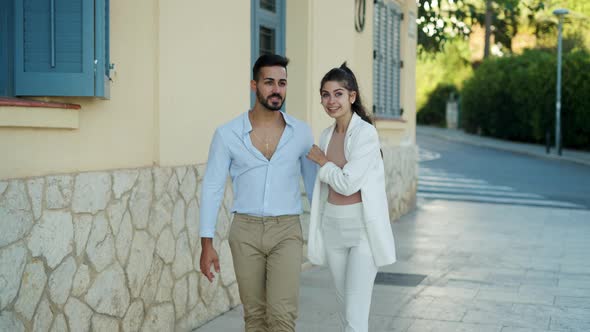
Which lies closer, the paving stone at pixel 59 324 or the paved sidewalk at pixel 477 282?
the paving stone at pixel 59 324

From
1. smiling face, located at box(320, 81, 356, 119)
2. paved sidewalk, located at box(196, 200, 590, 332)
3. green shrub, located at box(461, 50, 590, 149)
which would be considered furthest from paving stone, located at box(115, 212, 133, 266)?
green shrub, located at box(461, 50, 590, 149)

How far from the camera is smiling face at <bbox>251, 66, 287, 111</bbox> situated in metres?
4.55

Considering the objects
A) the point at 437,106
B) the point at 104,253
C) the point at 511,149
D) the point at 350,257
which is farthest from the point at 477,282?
the point at 437,106

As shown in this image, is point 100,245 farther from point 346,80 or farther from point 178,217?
point 346,80

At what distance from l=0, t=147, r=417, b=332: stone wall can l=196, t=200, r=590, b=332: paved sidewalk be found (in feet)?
1.48

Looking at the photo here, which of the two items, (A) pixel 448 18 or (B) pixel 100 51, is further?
(A) pixel 448 18

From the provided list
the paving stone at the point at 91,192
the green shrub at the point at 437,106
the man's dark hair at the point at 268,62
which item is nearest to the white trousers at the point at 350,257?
the man's dark hair at the point at 268,62

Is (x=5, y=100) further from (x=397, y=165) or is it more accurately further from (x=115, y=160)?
(x=397, y=165)

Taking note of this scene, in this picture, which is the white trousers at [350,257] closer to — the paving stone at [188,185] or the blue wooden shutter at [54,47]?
the blue wooden shutter at [54,47]

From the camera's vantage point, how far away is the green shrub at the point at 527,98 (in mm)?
34562

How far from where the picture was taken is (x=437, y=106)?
5438cm

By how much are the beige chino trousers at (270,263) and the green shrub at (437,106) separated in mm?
49173

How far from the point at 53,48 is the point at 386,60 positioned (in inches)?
388

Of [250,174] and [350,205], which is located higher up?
[250,174]
